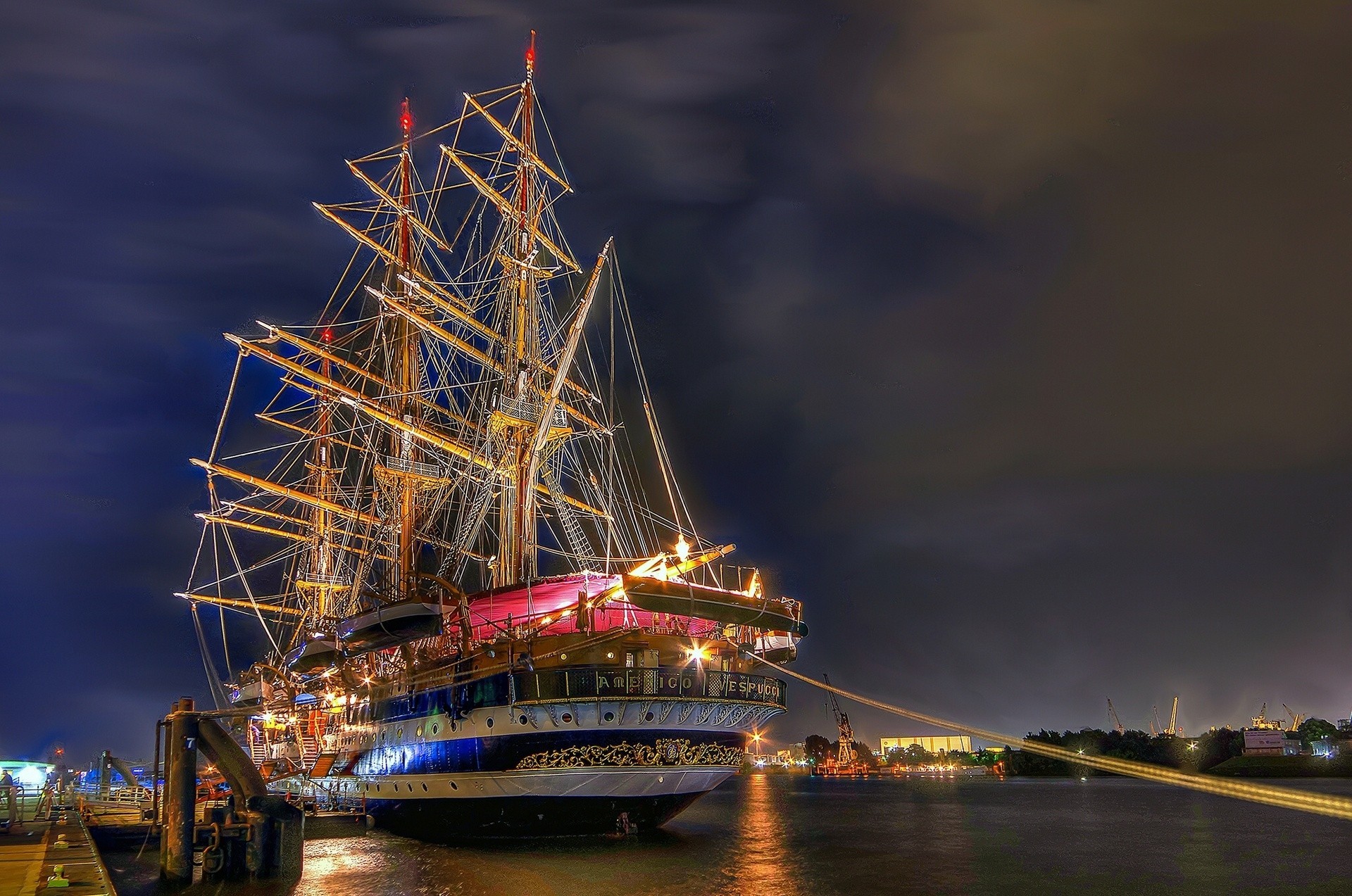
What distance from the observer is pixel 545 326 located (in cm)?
5331

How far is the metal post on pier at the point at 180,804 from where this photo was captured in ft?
73.9

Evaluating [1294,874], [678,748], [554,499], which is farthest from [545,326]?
[1294,874]

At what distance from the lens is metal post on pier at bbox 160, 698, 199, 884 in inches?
886

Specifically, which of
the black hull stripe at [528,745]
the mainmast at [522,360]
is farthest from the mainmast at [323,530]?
the black hull stripe at [528,745]

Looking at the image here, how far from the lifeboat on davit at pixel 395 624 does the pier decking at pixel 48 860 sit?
34.1ft

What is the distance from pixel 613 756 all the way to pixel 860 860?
1145 centimetres

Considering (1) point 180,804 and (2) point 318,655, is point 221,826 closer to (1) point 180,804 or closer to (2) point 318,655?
→ (1) point 180,804

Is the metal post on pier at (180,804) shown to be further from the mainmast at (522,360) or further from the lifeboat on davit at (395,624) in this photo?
the mainmast at (522,360)

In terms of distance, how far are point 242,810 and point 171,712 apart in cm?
325

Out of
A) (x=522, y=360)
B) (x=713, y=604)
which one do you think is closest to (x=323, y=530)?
(x=522, y=360)

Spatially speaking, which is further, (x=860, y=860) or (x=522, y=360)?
(x=522, y=360)

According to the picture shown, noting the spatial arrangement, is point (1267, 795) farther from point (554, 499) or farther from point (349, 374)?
point (349, 374)

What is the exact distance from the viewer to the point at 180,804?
22719 millimetres

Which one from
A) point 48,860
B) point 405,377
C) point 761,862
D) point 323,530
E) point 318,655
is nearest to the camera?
point 48,860
